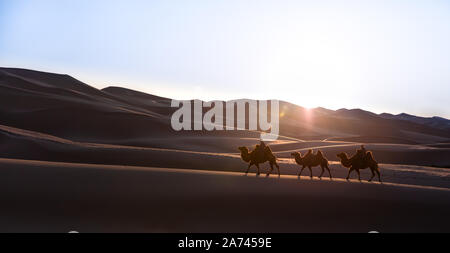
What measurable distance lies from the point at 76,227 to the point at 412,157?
99.2 ft

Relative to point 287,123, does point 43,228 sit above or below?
below

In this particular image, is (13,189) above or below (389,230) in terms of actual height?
above

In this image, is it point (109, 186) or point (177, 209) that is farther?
point (109, 186)

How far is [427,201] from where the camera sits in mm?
10539

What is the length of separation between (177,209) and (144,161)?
11468 millimetres

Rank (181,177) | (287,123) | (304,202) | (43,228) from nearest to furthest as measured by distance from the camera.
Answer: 1. (43,228)
2. (304,202)
3. (181,177)
4. (287,123)

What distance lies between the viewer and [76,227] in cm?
758
